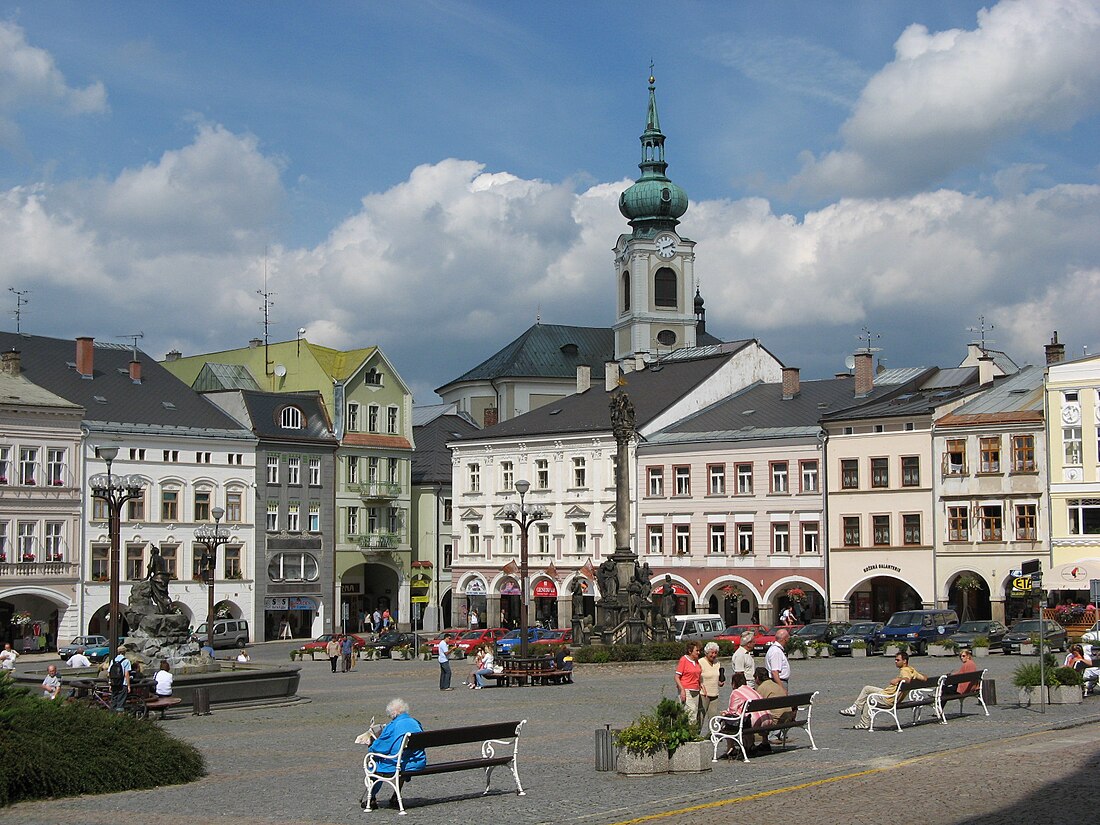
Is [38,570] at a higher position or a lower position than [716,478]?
lower

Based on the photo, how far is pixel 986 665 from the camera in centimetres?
4194

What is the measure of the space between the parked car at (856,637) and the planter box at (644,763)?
105 feet

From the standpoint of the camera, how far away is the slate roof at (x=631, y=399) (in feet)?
252

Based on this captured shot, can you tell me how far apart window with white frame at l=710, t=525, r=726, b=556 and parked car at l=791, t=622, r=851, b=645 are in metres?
17.8

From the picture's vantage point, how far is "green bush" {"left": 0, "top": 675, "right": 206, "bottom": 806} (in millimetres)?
17641

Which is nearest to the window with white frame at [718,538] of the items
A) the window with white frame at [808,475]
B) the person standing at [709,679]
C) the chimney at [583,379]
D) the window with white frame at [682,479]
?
the window with white frame at [682,479]

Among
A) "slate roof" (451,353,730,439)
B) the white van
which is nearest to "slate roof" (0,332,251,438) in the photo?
"slate roof" (451,353,730,439)

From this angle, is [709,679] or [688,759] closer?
[688,759]

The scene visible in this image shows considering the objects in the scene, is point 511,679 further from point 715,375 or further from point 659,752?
point 715,375

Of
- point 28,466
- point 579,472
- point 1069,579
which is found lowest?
point 1069,579

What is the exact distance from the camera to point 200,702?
30219mm

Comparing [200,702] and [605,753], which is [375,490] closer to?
[200,702]

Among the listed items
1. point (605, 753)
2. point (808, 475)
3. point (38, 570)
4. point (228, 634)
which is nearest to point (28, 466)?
point (38, 570)

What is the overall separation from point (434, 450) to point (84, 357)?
74.4 ft
